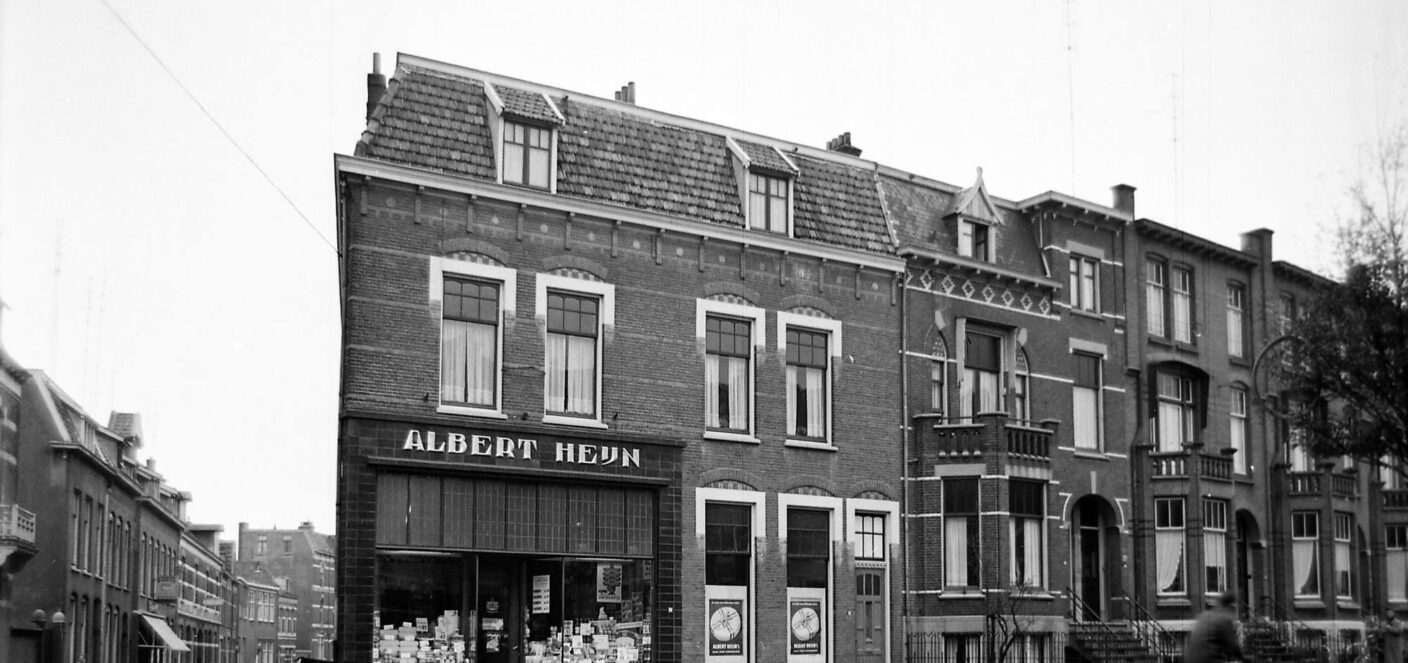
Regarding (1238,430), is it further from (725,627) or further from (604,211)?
(604,211)

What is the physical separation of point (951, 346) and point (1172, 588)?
30.3 feet

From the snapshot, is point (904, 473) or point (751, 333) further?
point (904, 473)

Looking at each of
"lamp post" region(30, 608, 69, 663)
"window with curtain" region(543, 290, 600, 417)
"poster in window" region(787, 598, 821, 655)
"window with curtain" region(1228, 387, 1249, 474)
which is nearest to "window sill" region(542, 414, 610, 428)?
"window with curtain" region(543, 290, 600, 417)

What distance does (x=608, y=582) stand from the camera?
87.2 feet

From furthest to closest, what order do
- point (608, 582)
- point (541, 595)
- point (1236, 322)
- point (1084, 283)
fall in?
1. point (1236, 322)
2. point (1084, 283)
3. point (608, 582)
4. point (541, 595)

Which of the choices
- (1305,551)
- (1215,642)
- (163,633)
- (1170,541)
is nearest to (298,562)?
(163,633)

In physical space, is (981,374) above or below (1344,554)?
above

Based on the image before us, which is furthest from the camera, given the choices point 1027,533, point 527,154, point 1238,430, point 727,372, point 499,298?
point 1238,430

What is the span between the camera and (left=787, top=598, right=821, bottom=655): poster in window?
93.9ft

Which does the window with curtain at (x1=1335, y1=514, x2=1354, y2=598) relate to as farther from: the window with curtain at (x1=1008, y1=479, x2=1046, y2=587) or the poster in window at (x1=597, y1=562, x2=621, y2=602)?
the poster in window at (x1=597, y1=562, x2=621, y2=602)

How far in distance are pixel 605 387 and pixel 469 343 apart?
276 cm

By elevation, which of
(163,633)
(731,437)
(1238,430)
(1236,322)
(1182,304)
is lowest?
(163,633)

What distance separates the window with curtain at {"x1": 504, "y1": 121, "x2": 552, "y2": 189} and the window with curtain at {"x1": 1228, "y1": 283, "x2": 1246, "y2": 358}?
72.4 ft

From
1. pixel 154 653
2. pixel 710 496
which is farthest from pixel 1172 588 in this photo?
pixel 154 653
